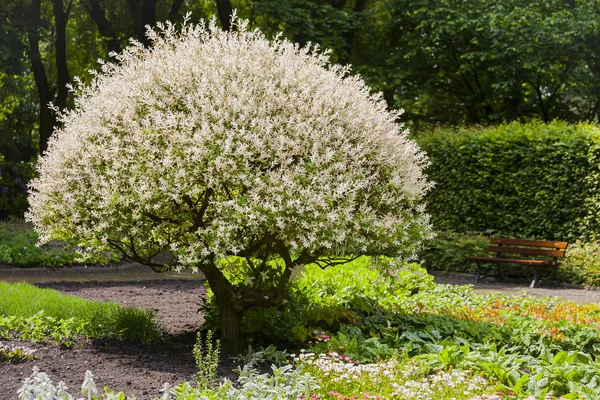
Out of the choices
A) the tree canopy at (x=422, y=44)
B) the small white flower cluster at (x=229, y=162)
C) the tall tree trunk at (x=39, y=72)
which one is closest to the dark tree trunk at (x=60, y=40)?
the tree canopy at (x=422, y=44)

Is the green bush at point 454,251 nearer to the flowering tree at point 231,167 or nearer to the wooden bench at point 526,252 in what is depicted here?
the wooden bench at point 526,252

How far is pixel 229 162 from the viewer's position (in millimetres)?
5891

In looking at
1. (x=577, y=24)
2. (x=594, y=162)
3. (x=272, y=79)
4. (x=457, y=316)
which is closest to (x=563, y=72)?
(x=577, y=24)

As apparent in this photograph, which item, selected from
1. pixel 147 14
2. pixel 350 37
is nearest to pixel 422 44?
pixel 350 37

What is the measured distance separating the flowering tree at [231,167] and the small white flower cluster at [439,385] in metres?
1.36

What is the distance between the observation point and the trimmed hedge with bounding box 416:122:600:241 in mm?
13734

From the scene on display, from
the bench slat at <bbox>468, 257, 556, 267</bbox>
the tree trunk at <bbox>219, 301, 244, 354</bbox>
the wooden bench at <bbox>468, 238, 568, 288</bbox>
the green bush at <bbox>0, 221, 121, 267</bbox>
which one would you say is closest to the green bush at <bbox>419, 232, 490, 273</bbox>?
the wooden bench at <bbox>468, 238, 568, 288</bbox>

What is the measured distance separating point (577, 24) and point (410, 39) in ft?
14.5

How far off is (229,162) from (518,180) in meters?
10.0

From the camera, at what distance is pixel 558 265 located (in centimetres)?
1369

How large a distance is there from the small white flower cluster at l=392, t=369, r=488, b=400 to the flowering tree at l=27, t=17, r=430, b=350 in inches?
53.7

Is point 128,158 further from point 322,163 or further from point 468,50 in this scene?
point 468,50

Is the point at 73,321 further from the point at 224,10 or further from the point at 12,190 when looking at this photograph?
the point at 224,10

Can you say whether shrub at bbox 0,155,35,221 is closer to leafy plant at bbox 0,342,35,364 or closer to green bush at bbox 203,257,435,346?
green bush at bbox 203,257,435,346
